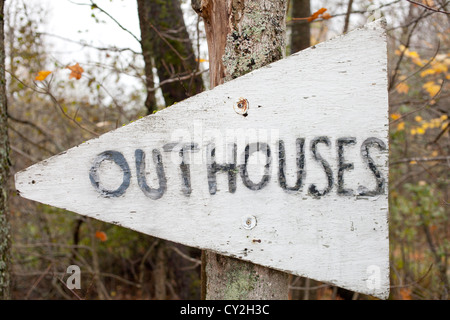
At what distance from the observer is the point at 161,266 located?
12.8 feet

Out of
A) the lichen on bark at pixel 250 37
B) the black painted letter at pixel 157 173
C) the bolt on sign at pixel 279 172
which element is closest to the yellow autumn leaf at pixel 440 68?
the bolt on sign at pixel 279 172

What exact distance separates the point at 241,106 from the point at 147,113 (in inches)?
81.3

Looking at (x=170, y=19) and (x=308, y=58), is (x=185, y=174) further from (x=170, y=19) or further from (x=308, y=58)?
(x=170, y=19)

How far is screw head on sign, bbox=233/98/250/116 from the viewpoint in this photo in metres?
1.18

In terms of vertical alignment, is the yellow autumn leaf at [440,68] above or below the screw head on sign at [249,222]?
above

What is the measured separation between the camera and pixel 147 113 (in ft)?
10.2

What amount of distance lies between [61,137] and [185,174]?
3.48 meters

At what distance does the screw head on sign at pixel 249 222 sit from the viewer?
117cm

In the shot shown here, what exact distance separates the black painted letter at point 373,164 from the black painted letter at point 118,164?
2.56 ft

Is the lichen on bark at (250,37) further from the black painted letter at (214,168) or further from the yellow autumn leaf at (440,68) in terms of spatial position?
the yellow autumn leaf at (440,68)

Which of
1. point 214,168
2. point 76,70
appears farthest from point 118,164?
point 76,70

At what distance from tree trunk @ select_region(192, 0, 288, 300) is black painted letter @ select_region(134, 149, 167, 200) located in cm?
29
